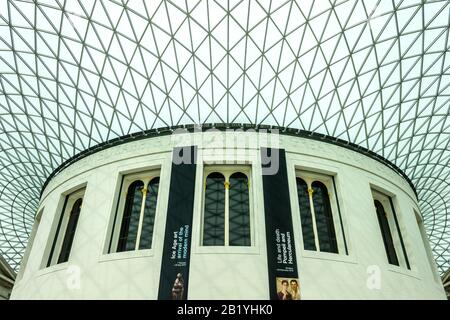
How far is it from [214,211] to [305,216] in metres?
6.01

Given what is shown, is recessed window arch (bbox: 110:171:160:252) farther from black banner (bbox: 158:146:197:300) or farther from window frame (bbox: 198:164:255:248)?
window frame (bbox: 198:164:255:248)

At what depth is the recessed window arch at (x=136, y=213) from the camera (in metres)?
21.8

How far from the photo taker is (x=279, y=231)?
19688 millimetres

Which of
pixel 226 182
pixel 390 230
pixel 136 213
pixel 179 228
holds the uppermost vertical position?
pixel 226 182

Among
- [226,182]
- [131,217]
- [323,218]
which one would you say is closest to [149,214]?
[131,217]

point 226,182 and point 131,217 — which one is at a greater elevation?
point 226,182

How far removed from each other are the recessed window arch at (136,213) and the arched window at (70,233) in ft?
15.2

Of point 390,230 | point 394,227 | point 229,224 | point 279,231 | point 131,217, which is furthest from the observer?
point 390,230

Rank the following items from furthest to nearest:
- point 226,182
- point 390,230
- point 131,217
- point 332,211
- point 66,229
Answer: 1. point 66,229
2. point 390,230
3. point 131,217
4. point 332,211
5. point 226,182

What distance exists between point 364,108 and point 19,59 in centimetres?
2561

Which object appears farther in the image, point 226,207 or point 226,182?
point 226,182

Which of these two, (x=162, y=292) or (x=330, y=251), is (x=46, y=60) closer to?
(x=162, y=292)

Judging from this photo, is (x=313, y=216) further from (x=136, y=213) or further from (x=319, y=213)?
(x=136, y=213)

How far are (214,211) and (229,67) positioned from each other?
9.72 metres
